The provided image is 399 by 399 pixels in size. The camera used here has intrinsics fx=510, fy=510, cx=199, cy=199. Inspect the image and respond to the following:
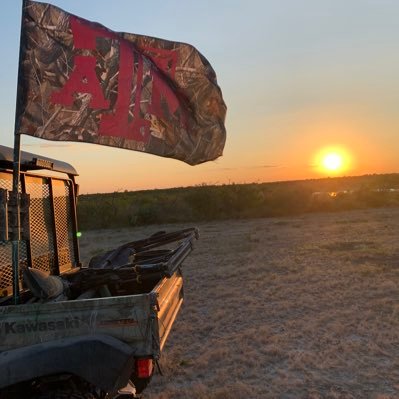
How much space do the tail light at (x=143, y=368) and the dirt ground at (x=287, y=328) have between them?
5.66ft

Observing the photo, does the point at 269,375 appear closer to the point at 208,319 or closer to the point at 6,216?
the point at 208,319

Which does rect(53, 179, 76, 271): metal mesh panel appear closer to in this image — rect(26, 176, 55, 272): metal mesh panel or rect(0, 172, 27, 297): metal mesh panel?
rect(26, 176, 55, 272): metal mesh panel

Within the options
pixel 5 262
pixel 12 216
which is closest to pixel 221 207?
pixel 5 262

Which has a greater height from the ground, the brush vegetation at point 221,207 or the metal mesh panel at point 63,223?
the metal mesh panel at point 63,223

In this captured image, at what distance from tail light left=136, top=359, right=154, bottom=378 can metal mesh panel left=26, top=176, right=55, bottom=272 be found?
1.63 meters

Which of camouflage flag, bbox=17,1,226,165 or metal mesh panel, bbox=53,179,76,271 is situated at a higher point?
camouflage flag, bbox=17,1,226,165

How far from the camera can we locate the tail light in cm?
331

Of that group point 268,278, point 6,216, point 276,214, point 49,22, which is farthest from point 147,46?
point 276,214

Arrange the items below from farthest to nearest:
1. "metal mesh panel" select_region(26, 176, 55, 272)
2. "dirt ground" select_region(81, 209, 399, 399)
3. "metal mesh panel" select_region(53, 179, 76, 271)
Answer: "metal mesh panel" select_region(53, 179, 76, 271)
"dirt ground" select_region(81, 209, 399, 399)
"metal mesh panel" select_region(26, 176, 55, 272)

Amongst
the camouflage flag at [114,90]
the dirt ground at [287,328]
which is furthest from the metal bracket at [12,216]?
the dirt ground at [287,328]

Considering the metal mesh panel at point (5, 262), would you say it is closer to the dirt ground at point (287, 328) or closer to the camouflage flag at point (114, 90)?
the camouflage flag at point (114, 90)

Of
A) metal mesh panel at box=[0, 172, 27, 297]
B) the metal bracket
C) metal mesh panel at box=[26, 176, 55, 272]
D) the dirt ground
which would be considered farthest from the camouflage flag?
the dirt ground

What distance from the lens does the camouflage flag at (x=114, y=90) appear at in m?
3.60

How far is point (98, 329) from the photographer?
10.7 ft
